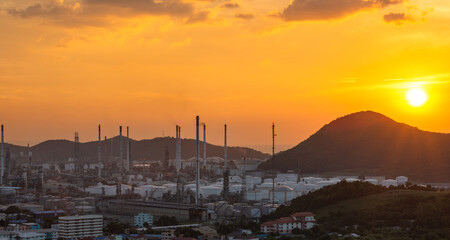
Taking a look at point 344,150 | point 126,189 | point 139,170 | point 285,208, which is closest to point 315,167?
point 344,150

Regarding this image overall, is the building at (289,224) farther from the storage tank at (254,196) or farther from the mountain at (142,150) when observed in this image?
the mountain at (142,150)

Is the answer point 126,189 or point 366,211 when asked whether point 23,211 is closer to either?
point 126,189

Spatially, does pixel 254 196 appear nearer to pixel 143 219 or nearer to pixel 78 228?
pixel 143 219

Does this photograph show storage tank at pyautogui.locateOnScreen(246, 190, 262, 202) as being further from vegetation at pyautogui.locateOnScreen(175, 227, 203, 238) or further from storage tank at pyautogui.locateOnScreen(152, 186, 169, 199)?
vegetation at pyautogui.locateOnScreen(175, 227, 203, 238)

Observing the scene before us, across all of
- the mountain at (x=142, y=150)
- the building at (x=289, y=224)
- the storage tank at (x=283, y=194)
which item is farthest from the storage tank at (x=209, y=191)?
the mountain at (x=142, y=150)

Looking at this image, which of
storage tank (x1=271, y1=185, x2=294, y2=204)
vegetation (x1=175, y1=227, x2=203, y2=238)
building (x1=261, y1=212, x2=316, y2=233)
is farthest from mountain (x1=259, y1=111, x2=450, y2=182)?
vegetation (x1=175, y1=227, x2=203, y2=238)
